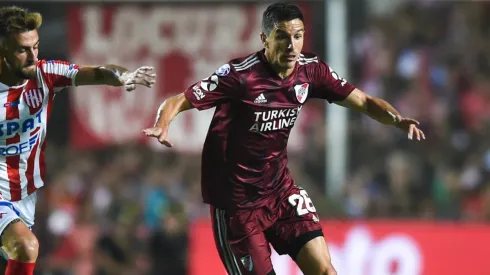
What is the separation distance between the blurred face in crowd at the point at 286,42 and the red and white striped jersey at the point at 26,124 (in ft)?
4.11

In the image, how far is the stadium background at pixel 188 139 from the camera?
12508mm

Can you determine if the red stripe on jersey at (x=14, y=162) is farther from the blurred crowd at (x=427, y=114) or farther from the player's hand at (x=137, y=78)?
the blurred crowd at (x=427, y=114)

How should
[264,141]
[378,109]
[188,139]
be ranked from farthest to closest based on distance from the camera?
[188,139]
[378,109]
[264,141]

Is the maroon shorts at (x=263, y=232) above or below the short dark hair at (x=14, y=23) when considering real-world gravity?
below

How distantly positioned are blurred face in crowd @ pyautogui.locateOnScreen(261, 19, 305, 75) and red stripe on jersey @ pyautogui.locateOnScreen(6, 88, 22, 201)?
1613mm

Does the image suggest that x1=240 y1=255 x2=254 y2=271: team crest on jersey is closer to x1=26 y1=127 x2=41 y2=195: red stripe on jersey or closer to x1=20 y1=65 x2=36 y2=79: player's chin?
x1=26 y1=127 x2=41 y2=195: red stripe on jersey

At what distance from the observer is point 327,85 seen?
7.13 metres

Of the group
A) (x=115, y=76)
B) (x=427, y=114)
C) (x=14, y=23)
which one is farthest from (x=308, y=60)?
(x=427, y=114)

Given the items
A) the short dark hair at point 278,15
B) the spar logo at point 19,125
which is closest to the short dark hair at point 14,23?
the spar logo at point 19,125

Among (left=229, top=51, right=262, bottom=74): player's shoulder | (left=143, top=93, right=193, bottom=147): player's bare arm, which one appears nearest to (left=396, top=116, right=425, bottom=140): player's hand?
(left=229, top=51, right=262, bottom=74): player's shoulder

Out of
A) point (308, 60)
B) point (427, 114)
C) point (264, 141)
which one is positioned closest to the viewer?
point (264, 141)

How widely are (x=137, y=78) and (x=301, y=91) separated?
1095 millimetres

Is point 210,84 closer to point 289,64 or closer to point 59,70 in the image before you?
point 289,64

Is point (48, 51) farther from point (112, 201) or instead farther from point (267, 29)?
point (267, 29)
